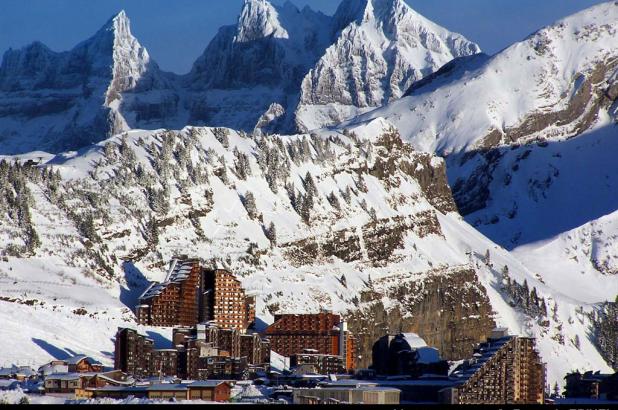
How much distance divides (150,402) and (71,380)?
15754 millimetres

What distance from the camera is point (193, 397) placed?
7840 inches
